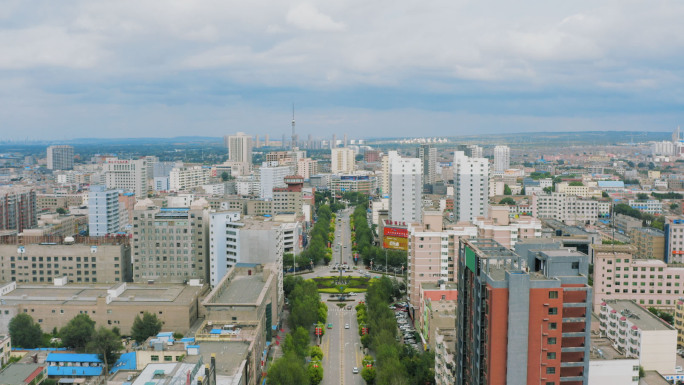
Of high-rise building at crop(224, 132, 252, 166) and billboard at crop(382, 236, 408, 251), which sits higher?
high-rise building at crop(224, 132, 252, 166)

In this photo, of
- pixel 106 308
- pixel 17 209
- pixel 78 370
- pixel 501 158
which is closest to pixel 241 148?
pixel 501 158

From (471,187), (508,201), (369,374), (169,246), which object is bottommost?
(369,374)

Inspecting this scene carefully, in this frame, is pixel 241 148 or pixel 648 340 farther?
pixel 241 148

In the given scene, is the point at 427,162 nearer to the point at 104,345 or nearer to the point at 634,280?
the point at 634,280

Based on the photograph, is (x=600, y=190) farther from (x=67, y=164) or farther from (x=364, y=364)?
(x=67, y=164)

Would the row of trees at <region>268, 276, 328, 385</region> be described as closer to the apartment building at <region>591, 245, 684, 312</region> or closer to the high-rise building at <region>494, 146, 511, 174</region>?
the apartment building at <region>591, 245, 684, 312</region>

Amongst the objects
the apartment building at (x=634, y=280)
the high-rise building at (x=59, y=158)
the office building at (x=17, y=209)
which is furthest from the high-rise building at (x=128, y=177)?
the apartment building at (x=634, y=280)

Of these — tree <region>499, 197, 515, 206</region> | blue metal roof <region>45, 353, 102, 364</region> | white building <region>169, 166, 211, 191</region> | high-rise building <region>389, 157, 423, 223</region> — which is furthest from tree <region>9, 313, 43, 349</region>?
white building <region>169, 166, 211, 191</region>
